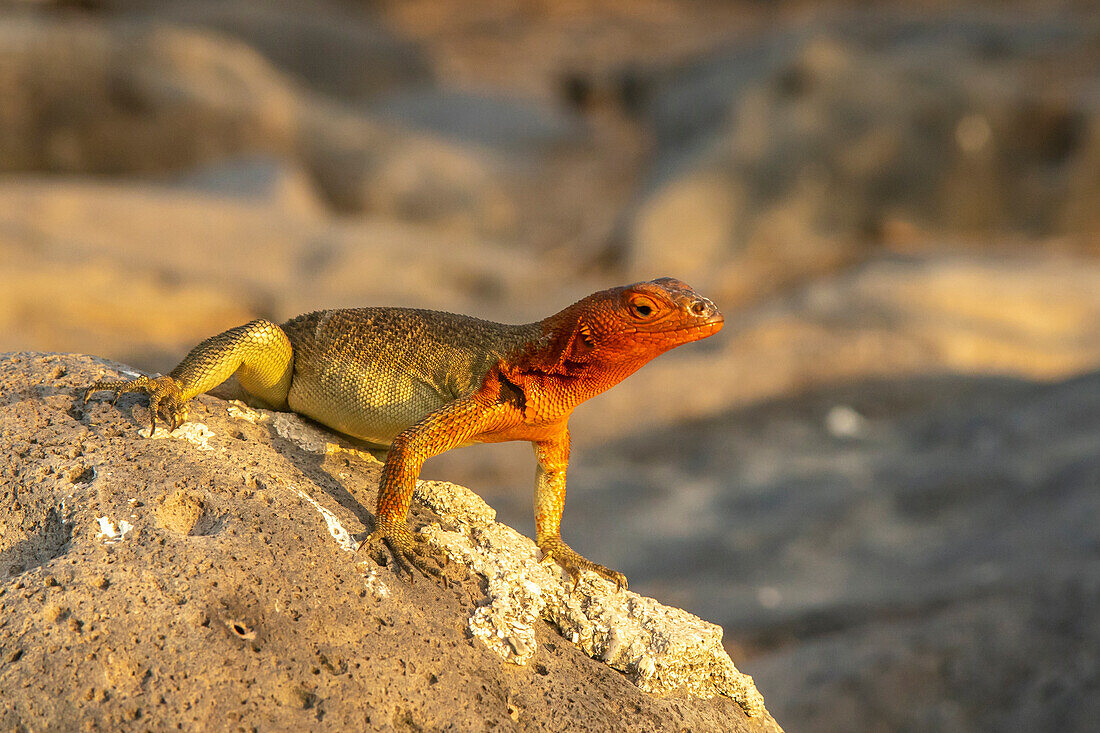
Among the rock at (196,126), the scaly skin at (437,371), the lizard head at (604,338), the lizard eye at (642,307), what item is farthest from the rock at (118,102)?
the lizard eye at (642,307)

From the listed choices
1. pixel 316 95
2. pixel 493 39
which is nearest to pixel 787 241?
pixel 316 95

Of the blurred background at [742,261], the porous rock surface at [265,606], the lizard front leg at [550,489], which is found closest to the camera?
the porous rock surface at [265,606]

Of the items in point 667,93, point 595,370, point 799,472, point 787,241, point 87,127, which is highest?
point 667,93

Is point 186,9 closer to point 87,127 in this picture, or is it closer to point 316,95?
point 316,95

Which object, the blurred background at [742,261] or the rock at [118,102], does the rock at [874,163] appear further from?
the rock at [118,102]

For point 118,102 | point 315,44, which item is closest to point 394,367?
point 118,102

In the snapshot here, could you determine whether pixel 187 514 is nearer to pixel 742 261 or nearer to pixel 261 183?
pixel 742 261
